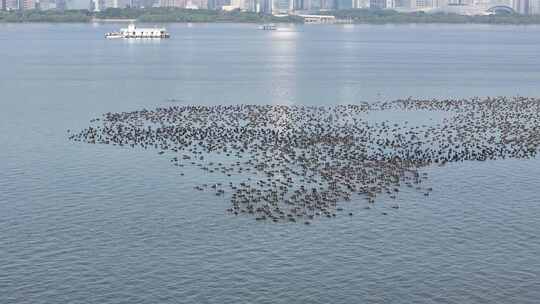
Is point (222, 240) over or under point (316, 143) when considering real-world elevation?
under

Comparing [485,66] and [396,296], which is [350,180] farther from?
[485,66]

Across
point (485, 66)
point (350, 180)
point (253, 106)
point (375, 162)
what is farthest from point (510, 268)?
point (485, 66)

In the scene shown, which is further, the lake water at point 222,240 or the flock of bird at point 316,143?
the flock of bird at point 316,143

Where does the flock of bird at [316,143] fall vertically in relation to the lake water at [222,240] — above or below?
above

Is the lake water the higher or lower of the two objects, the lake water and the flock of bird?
the lower

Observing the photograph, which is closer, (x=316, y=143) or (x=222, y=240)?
(x=222, y=240)

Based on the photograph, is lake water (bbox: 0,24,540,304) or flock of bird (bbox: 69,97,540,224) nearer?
lake water (bbox: 0,24,540,304)

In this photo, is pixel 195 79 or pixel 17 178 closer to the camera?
pixel 17 178

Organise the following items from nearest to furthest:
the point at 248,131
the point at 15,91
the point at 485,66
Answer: the point at 248,131
the point at 15,91
the point at 485,66
